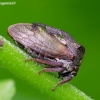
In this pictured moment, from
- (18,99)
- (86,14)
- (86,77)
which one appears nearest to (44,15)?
(86,14)

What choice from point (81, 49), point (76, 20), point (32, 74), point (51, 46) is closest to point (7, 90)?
point (32, 74)

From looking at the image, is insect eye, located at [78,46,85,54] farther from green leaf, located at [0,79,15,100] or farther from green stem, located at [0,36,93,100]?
green leaf, located at [0,79,15,100]

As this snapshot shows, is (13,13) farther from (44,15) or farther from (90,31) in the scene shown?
(90,31)

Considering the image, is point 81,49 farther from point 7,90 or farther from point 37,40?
point 7,90

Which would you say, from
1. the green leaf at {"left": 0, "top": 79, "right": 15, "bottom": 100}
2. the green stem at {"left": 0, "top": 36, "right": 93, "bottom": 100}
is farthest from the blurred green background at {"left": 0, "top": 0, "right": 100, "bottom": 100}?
the green stem at {"left": 0, "top": 36, "right": 93, "bottom": 100}

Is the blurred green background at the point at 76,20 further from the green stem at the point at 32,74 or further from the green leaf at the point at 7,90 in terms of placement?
the green stem at the point at 32,74
